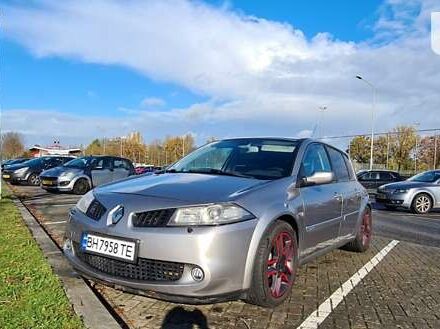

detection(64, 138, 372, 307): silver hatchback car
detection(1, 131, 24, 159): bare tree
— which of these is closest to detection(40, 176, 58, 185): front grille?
detection(64, 138, 372, 307): silver hatchback car

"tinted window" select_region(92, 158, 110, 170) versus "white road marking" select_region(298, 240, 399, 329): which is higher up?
"tinted window" select_region(92, 158, 110, 170)

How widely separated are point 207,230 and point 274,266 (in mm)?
937

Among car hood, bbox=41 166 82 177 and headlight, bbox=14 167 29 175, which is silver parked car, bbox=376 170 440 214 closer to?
car hood, bbox=41 166 82 177

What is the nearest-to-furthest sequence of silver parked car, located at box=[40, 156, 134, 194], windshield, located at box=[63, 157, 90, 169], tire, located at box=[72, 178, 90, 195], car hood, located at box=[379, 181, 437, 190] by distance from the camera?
car hood, located at box=[379, 181, 437, 190], silver parked car, located at box=[40, 156, 134, 194], tire, located at box=[72, 178, 90, 195], windshield, located at box=[63, 157, 90, 169]

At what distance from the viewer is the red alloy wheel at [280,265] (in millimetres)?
4031

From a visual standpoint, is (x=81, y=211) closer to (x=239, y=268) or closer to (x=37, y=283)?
(x=37, y=283)

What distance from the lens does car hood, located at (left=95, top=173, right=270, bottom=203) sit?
3.75 m

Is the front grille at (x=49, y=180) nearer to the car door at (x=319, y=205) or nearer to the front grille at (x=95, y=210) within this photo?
the car door at (x=319, y=205)

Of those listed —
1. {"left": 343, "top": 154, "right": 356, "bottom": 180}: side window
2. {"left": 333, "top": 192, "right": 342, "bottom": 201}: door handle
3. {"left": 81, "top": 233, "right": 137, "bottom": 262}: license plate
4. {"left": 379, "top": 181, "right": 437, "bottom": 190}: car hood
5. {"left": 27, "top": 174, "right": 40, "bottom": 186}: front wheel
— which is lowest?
{"left": 27, "top": 174, "right": 40, "bottom": 186}: front wheel

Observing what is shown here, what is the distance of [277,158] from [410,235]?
5.37 m

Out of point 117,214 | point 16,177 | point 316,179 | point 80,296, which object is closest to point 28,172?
point 16,177

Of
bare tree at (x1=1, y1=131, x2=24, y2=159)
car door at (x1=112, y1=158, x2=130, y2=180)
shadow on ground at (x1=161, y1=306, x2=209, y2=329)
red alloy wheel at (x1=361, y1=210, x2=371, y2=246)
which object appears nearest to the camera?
shadow on ground at (x1=161, y1=306, x2=209, y2=329)

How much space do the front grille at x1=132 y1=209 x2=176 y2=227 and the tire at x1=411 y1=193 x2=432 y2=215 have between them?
12.3 m

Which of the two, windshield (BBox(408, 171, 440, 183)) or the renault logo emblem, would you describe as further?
windshield (BBox(408, 171, 440, 183))
